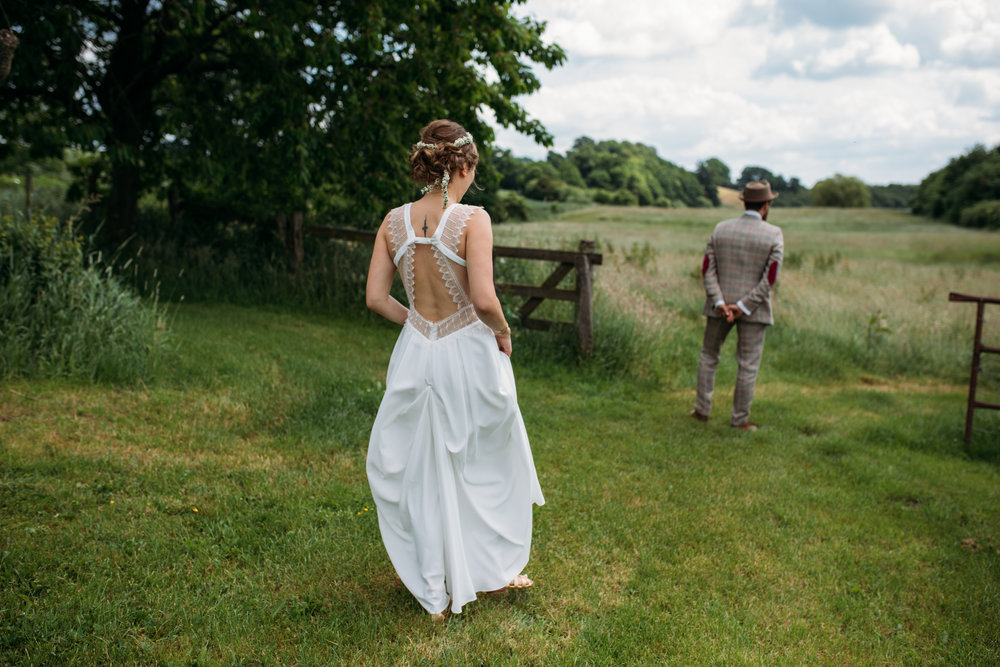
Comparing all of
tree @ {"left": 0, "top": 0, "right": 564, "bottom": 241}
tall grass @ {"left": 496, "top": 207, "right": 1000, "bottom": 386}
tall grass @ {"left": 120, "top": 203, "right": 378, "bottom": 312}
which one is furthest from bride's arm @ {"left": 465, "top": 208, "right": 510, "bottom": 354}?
tall grass @ {"left": 120, "top": 203, "right": 378, "bottom": 312}

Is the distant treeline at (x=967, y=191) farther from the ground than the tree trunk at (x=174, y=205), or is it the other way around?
the distant treeline at (x=967, y=191)

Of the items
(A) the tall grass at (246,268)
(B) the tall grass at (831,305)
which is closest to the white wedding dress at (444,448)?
(B) the tall grass at (831,305)

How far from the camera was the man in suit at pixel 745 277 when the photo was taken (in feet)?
20.6

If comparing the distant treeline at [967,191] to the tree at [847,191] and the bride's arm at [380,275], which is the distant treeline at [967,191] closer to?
the tree at [847,191]

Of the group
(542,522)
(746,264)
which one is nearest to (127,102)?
(746,264)

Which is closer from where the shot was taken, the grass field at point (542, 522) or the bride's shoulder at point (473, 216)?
the bride's shoulder at point (473, 216)

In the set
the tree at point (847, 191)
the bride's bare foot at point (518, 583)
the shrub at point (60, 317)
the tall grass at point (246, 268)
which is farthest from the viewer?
the tree at point (847, 191)

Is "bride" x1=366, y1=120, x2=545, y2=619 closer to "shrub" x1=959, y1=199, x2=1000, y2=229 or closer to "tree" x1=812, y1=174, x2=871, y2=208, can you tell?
"shrub" x1=959, y1=199, x2=1000, y2=229

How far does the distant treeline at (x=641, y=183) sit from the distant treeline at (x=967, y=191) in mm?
4996

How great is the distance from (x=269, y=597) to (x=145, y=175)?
1188cm

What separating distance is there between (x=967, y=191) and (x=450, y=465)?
42.0 metres

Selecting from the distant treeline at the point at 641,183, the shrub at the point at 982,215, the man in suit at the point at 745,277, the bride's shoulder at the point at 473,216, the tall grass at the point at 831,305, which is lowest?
the tall grass at the point at 831,305

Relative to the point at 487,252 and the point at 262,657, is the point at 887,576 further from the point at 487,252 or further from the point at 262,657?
the point at 262,657

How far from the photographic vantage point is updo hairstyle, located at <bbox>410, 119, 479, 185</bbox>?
9.84 ft
